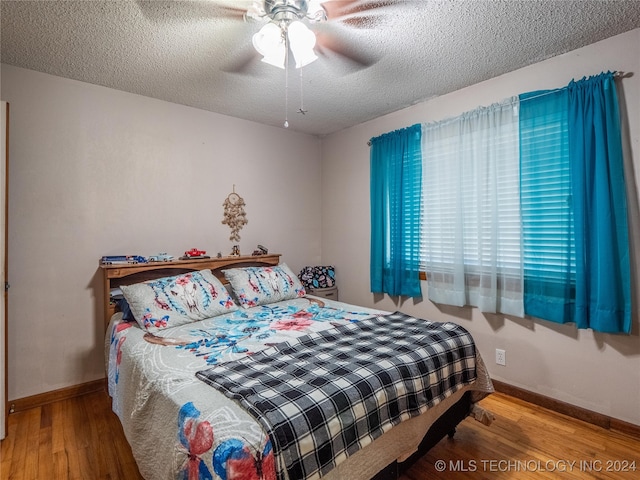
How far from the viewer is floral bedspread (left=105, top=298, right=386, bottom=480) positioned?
1.01m

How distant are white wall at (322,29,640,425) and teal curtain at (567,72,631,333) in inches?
3.3

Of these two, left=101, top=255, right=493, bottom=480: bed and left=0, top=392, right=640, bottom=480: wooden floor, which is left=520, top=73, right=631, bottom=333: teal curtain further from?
left=101, top=255, right=493, bottom=480: bed

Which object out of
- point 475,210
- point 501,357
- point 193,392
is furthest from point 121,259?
point 501,357

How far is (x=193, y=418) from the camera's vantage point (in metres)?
1.13

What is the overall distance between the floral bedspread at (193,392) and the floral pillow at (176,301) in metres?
0.07

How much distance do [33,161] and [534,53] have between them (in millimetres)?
3597

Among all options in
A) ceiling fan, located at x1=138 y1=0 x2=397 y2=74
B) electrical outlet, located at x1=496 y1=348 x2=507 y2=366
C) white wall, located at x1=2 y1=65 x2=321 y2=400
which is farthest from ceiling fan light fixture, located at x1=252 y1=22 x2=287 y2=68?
electrical outlet, located at x1=496 y1=348 x2=507 y2=366

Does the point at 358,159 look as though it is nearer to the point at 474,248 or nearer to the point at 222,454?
the point at 474,248

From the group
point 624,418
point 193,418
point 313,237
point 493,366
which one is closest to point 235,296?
point 313,237

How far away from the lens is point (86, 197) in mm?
2576

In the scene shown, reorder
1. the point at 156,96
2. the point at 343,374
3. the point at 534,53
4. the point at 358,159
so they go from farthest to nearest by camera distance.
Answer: the point at 358,159
the point at 156,96
the point at 534,53
the point at 343,374

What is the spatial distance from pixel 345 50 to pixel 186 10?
96 centimetres

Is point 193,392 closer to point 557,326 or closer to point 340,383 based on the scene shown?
point 340,383

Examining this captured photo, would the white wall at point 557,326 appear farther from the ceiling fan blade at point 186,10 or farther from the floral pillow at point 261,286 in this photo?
Result: the ceiling fan blade at point 186,10
